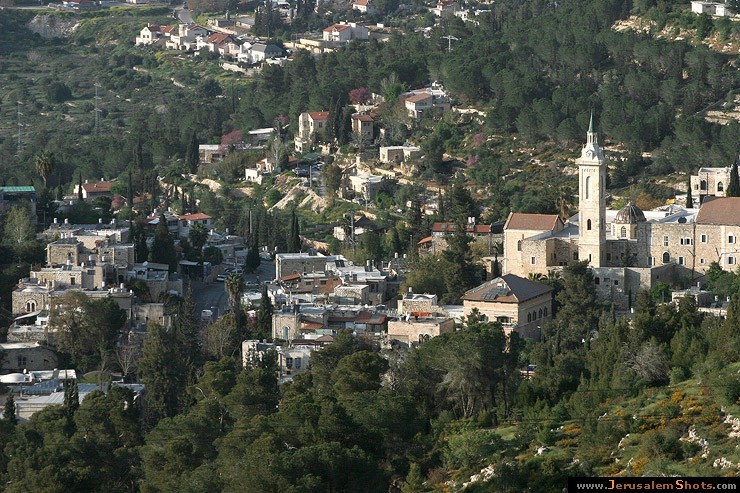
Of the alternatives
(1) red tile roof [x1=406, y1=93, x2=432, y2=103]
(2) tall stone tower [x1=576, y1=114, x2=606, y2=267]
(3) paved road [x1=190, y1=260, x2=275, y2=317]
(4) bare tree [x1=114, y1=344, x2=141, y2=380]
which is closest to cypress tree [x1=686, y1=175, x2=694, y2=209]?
(2) tall stone tower [x1=576, y1=114, x2=606, y2=267]

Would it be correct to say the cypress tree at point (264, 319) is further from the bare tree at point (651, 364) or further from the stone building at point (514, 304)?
the bare tree at point (651, 364)

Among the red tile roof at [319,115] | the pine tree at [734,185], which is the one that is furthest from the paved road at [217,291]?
the red tile roof at [319,115]

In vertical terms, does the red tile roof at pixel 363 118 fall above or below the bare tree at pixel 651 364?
above

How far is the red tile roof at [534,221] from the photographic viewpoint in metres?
59.9

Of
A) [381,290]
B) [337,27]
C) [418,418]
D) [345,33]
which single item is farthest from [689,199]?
[337,27]

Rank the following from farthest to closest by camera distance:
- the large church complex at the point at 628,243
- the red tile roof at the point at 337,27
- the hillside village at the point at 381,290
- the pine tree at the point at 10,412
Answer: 1. the red tile roof at the point at 337,27
2. the large church complex at the point at 628,243
3. the pine tree at the point at 10,412
4. the hillside village at the point at 381,290

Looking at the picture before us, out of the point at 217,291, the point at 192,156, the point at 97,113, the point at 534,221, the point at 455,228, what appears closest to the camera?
the point at 534,221

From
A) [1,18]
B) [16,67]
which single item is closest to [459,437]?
[16,67]

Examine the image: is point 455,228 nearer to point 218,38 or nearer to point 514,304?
point 514,304

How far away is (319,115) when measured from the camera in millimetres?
87312

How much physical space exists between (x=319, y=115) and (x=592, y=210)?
30390 mm

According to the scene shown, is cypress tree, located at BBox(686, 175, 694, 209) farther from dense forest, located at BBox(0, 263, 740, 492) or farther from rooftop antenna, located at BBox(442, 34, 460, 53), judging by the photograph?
rooftop antenna, located at BBox(442, 34, 460, 53)

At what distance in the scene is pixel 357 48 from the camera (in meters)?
101

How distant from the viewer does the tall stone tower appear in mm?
58375
